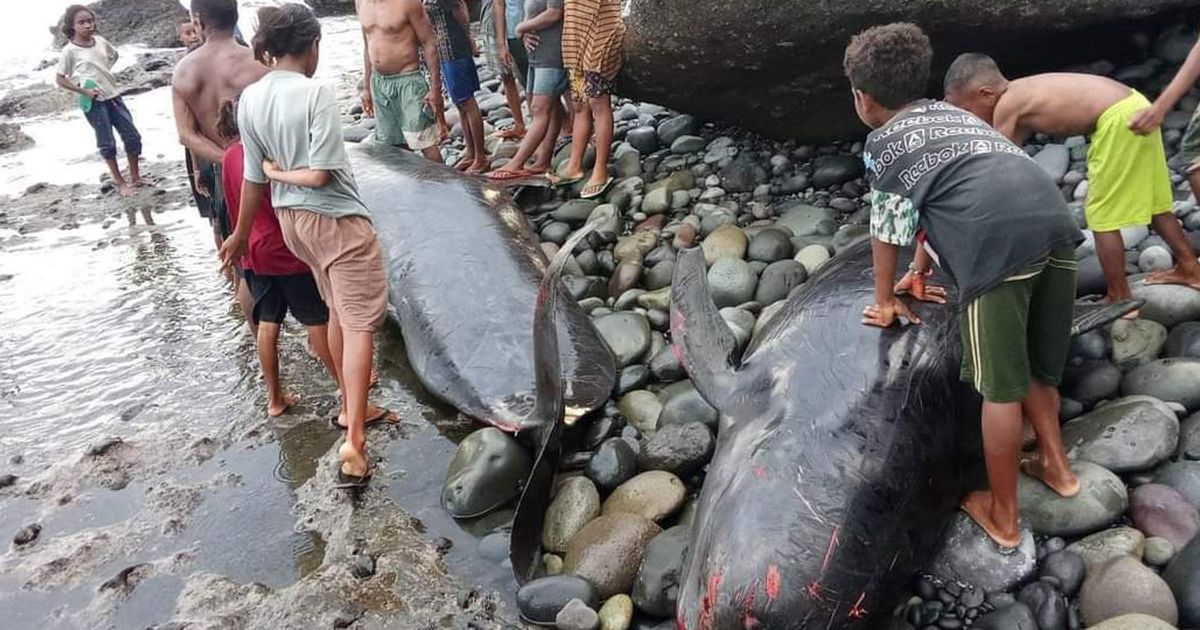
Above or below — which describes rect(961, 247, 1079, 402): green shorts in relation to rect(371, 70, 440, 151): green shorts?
above

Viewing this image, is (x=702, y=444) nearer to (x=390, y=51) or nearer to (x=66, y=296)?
(x=390, y=51)

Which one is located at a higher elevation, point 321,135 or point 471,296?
point 321,135

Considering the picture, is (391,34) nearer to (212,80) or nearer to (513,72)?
(513,72)

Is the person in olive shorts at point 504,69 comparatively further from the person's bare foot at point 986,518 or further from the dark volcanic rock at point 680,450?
the person's bare foot at point 986,518

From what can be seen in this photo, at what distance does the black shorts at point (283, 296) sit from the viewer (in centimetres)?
535

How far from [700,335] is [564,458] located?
991 mm

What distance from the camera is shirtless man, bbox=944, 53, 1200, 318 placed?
4.59 metres

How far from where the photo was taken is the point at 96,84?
10289mm

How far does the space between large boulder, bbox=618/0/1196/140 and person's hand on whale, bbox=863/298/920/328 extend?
2705mm

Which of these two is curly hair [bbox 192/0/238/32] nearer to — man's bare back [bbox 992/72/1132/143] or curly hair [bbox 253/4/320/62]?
curly hair [bbox 253/4/320/62]

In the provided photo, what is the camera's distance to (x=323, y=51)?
18.3m

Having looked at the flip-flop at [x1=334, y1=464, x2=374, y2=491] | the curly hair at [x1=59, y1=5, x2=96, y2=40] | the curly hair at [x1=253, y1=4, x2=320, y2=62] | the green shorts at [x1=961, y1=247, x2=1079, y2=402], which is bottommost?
the flip-flop at [x1=334, y1=464, x2=374, y2=491]

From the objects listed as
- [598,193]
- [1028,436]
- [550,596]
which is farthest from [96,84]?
[1028,436]

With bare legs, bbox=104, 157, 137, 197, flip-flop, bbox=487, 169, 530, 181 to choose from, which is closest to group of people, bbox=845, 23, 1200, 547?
flip-flop, bbox=487, 169, 530, 181
